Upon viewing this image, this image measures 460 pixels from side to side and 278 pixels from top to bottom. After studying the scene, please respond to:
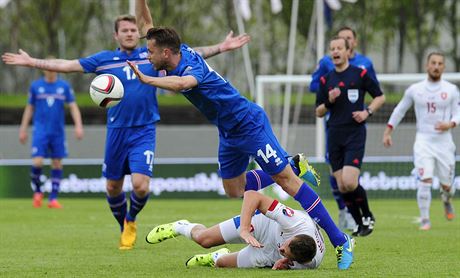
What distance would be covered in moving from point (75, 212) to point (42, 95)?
8.41 feet

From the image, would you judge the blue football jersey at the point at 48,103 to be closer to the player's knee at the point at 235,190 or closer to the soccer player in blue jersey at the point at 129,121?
the soccer player in blue jersey at the point at 129,121

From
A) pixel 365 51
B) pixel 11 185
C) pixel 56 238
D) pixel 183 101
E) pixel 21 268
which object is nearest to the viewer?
pixel 21 268

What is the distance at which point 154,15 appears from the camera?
41.3 meters

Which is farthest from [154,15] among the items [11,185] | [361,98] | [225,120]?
[225,120]

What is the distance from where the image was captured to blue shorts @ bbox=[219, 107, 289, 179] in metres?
9.38

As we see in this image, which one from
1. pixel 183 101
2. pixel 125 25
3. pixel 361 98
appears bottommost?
pixel 183 101

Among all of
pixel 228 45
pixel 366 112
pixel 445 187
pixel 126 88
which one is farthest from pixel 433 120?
pixel 126 88

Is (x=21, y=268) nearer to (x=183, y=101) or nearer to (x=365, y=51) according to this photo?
(x=183, y=101)

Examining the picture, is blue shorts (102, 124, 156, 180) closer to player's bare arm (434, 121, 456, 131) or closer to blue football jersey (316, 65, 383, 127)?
blue football jersey (316, 65, 383, 127)

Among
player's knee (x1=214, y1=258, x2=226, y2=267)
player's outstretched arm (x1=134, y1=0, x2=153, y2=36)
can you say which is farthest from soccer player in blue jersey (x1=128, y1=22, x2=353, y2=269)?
player's outstretched arm (x1=134, y1=0, x2=153, y2=36)

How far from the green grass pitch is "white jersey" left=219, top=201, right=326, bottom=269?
16cm

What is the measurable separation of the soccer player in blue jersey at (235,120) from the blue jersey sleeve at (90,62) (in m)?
2.23

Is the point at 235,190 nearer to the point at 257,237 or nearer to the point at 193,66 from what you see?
the point at 257,237

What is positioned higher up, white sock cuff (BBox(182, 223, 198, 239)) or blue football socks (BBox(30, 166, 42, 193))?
white sock cuff (BBox(182, 223, 198, 239))
